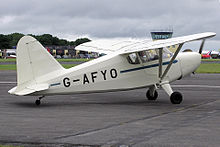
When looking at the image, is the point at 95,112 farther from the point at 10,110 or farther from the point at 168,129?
the point at 168,129

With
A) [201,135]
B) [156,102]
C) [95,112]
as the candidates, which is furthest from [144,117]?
[156,102]

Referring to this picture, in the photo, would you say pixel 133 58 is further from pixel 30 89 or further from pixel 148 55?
pixel 30 89

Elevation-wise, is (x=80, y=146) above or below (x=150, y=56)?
below

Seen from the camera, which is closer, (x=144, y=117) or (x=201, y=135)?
(x=201, y=135)

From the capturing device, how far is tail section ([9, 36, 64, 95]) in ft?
44.7

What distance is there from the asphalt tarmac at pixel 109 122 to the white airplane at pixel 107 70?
658 millimetres

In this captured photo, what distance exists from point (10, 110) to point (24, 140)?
16.3 ft

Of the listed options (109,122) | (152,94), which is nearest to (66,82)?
(109,122)

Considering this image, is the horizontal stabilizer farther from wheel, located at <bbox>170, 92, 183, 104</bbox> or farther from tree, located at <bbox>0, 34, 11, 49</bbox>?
tree, located at <bbox>0, 34, 11, 49</bbox>

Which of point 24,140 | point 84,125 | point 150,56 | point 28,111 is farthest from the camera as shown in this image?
point 150,56

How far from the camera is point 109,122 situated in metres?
10.8

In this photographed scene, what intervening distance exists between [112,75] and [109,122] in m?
4.07

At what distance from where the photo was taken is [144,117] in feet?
38.4

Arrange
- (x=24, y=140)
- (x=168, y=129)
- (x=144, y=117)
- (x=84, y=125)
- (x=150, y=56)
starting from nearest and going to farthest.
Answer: (x=24, y=140)
(x=168, y=129)
(x=84, y=125)
(x=144, y=117)
(x=150, y=56)
